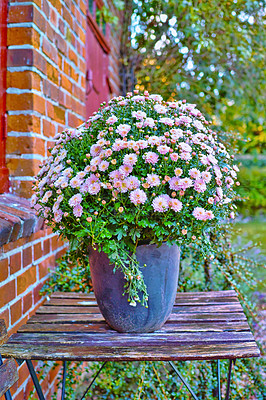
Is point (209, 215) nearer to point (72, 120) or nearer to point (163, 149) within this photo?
point (163, 149)

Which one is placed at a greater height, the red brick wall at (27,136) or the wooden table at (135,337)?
the red brick wall at (27,136)

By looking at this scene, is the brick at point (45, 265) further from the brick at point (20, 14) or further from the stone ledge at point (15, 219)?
the brick at point (20, 14)

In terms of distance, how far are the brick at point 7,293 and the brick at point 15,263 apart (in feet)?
0.13

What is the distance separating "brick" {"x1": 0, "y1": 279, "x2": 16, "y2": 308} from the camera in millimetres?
1317

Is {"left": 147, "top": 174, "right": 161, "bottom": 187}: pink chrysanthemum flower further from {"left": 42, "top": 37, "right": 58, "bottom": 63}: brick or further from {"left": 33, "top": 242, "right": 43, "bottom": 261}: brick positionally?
{"left": 42, "top": 37, "right": 58, "bottom": 63}: brick

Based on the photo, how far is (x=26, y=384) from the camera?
1539 mm

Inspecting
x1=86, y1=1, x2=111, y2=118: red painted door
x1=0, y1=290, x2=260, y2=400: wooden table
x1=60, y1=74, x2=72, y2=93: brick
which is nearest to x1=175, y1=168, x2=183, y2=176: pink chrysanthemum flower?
x1=0, y1=290, x2=260, y2=400: wooden table

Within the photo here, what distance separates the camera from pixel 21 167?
62.1 inches

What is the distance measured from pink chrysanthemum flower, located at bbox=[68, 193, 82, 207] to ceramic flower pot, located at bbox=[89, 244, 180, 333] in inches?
8.0

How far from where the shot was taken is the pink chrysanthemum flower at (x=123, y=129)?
114cm

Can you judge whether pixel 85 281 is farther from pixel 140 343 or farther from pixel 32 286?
pixel 140 343

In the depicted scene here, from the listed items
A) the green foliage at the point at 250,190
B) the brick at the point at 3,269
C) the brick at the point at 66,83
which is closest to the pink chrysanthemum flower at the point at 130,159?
the brick at the point at 3,269

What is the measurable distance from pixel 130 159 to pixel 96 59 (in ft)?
7.64

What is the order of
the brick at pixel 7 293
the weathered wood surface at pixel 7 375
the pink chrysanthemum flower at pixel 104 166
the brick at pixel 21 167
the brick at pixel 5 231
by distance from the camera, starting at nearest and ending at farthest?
the weathered wood surface at pixel 7 375 → the pink chrysanthemum flower at pixel 104 166 → the brick at pixel 5 231 → the brick at pixel 7 293 → the brick at pixel 21 167
